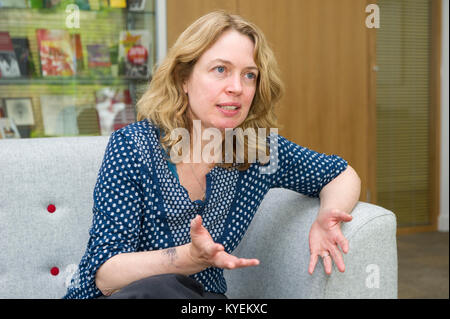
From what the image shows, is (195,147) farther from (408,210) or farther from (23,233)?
(408,210)

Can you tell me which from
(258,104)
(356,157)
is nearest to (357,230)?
(258,104)

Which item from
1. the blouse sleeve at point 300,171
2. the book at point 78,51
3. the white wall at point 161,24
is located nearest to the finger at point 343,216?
the blouse sleeve at point 300,171

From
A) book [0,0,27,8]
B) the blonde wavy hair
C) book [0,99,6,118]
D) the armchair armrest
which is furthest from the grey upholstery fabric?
book [0,0,27,8]

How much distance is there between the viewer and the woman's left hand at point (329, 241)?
38.4 inches

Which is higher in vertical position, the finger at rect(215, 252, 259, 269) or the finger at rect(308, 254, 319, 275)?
the finger at rect(215, 252, 259, 269)

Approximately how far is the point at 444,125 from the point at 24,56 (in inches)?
107

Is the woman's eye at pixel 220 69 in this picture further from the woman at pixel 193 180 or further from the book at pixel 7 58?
the book at pixel 7 58

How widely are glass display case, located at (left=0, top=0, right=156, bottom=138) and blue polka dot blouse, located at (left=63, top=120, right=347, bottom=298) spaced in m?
1.46

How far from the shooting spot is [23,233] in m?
1.18

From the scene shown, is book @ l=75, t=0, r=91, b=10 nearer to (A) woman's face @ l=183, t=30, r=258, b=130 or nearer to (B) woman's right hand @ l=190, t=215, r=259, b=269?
(A) woman's face @ l=183, t=30, r=258, b=130

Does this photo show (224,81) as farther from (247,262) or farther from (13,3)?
(13,3)

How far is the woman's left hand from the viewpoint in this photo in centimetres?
97

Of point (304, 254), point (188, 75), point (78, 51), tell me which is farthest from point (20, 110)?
point (304, 254)
